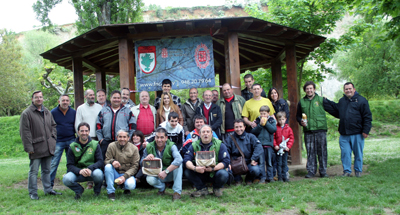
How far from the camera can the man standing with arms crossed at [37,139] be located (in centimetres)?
508

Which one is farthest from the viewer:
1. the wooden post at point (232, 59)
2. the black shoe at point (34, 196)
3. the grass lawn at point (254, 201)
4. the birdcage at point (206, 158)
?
the wooden post at point (232, 59)

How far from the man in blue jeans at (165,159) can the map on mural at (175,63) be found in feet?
8.28

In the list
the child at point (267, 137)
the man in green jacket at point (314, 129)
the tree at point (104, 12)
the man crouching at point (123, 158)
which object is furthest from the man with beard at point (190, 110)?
the tree at point (104, 12)

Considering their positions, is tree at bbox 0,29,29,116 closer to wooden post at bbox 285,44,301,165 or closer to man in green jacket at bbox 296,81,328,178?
wooden post at bbox 285,44,301,165

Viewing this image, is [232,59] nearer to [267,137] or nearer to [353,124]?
[267,137]

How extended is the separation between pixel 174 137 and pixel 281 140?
7.28 ft

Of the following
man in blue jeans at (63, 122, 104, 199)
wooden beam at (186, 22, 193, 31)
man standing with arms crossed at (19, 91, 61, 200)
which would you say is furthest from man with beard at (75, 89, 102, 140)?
wooden beam at (186, 22, 193, 31)

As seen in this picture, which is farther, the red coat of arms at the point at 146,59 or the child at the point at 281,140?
the red coat of arms at the point at 146,59

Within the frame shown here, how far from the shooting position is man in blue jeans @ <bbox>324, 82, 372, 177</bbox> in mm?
6211

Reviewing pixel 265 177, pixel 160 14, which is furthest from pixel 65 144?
pixel 160 14

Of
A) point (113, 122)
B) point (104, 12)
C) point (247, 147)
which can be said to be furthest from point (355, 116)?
point (104, 12)

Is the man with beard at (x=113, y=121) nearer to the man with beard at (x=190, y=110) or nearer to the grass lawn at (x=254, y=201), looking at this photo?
the grass lawn at (x=254, y=201)

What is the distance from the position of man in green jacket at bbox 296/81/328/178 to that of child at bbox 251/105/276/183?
103cm

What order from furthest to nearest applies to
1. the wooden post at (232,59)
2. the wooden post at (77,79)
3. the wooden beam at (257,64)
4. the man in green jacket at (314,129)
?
the wooden beam at (257,64), the wooden post at (77,79), the wooden post at (232,59), the man in green jacket at (314,129)
